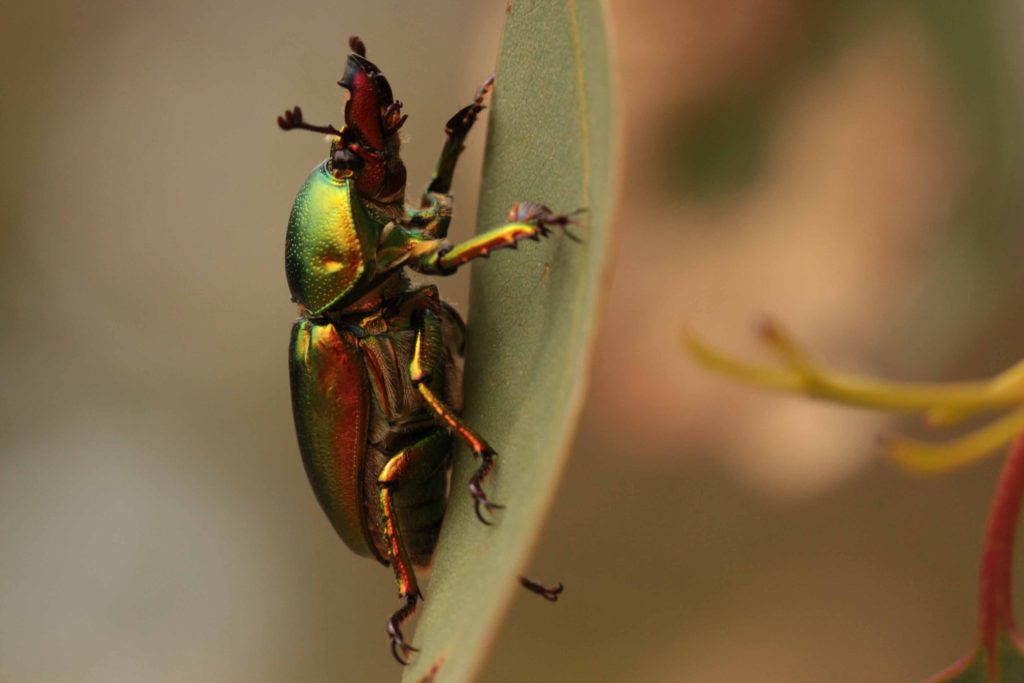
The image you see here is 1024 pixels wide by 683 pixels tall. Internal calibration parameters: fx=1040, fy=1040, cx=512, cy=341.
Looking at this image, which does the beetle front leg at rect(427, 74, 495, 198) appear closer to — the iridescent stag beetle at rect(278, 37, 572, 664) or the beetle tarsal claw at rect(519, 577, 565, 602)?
the iridescent stag beetle at rect(278, 37, 572, 664)

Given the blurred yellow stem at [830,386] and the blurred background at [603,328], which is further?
the blurred background at [603,328]

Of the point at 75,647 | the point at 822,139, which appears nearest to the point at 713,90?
the point at 822,139

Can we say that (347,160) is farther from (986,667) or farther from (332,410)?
(986,667)

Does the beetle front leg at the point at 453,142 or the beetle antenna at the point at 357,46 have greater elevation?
the beetle antenna at the point at 357,46

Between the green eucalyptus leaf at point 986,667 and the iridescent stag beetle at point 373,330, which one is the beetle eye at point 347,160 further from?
the green eucalyptus leaf at point 986,667

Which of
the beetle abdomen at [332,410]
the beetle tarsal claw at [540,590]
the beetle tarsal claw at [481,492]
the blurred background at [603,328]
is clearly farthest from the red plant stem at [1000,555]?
the beetle abdomen at [332,410]

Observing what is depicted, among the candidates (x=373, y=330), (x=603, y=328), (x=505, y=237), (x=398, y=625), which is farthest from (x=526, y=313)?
(x=603, y=328)

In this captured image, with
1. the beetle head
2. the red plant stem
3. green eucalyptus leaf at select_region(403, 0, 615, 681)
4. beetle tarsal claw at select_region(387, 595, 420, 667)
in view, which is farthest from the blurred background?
beetle tarsal claw at select_region(387, 595, 420, 667)
